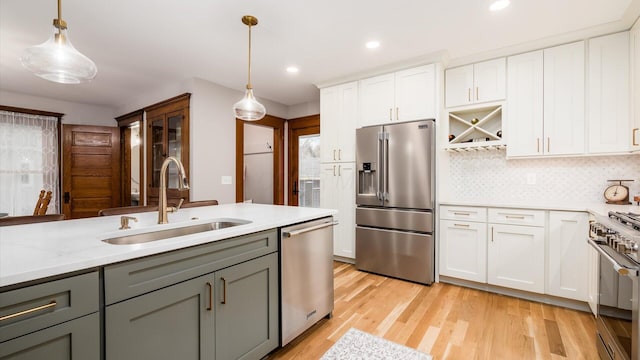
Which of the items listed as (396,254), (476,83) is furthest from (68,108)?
(476,83)

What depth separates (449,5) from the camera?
2.23 meters

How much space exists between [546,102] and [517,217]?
3.95ft

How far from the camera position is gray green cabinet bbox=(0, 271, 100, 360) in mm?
832

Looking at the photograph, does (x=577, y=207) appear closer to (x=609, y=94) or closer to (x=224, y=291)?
(x=609, y=94)

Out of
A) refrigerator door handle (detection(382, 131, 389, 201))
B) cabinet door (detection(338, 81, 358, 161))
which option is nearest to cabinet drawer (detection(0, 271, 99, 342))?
refrigerator door handle (detection(382, 131, 389, 201))

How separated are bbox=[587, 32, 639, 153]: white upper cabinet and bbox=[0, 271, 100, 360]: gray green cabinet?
381 centimetres

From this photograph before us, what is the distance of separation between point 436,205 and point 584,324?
1481 mm

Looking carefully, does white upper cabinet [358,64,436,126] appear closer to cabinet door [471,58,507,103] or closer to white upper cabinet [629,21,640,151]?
cabinet door [471,58,507,103]

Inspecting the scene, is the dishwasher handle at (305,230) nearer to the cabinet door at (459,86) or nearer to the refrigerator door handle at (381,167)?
the refrigerator door handle at (381,167)

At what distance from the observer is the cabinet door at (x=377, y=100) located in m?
3.44

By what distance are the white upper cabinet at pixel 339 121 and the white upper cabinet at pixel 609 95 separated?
2.35 metres

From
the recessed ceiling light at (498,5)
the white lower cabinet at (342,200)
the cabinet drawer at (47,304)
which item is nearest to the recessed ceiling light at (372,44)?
the recessed ceiling light at (498,5)

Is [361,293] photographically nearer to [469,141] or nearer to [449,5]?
[469,141]

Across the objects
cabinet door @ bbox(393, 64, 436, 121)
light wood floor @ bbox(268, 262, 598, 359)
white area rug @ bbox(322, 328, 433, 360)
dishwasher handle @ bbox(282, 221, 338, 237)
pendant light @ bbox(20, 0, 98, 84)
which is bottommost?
light wood floor @ bbox(268, 262, 598, 359)
